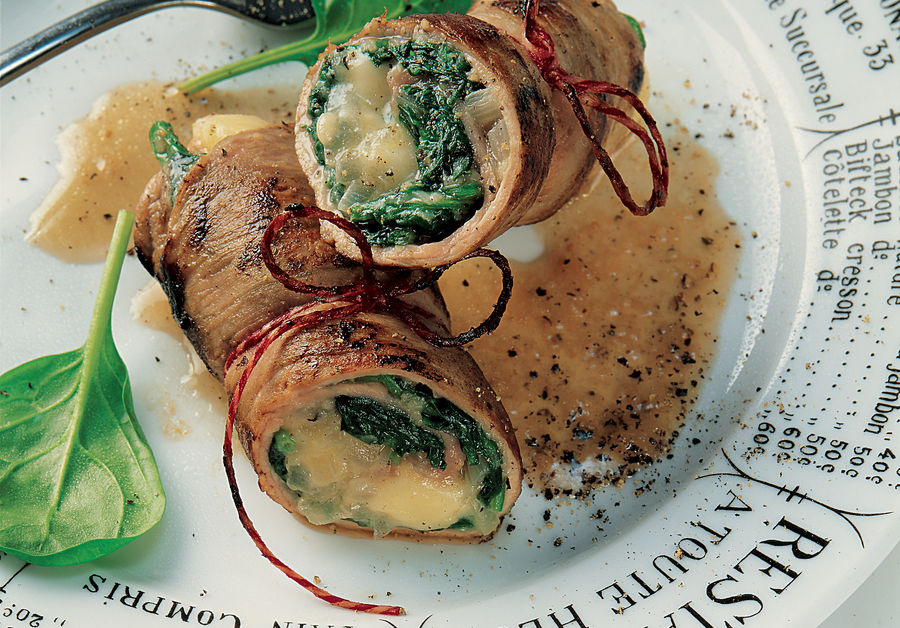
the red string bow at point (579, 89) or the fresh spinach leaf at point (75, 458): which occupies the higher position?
the red string bow at point (579, 89)

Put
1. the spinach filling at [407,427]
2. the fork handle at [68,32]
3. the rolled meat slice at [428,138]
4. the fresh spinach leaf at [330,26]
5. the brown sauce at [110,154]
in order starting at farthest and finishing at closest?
the fresh spinach leaf at [330,26] → the brown sauce at [110,154] → the fork handle at [68,32] → the spinach filling at [407,427] → the rolled meat slice at [428,138]

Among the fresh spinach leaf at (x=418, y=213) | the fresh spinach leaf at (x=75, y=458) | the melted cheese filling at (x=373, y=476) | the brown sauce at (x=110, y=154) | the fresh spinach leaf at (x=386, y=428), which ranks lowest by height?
the fresh spinach leaf at (x=75, y=458)

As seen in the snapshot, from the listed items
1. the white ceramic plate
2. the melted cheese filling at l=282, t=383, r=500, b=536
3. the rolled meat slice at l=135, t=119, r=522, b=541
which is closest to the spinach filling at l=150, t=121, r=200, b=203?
the rolled meat slice at l=135, t=119, r=522, b=541

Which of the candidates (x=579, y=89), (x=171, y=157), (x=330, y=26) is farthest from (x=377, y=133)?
(x=330, y=26)

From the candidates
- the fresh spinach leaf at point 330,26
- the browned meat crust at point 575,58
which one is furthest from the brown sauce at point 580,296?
the browned meat crust at point 575,58

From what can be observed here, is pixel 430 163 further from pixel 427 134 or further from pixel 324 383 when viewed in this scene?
pixel 324 383

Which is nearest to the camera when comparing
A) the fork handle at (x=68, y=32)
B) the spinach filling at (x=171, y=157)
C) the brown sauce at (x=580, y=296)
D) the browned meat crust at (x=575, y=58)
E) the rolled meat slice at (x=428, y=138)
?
the rolled meat slice at (x=428, y=138)

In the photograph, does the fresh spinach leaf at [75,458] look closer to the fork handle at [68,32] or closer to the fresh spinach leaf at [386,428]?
the fresh spinach leaf at [386,428]
